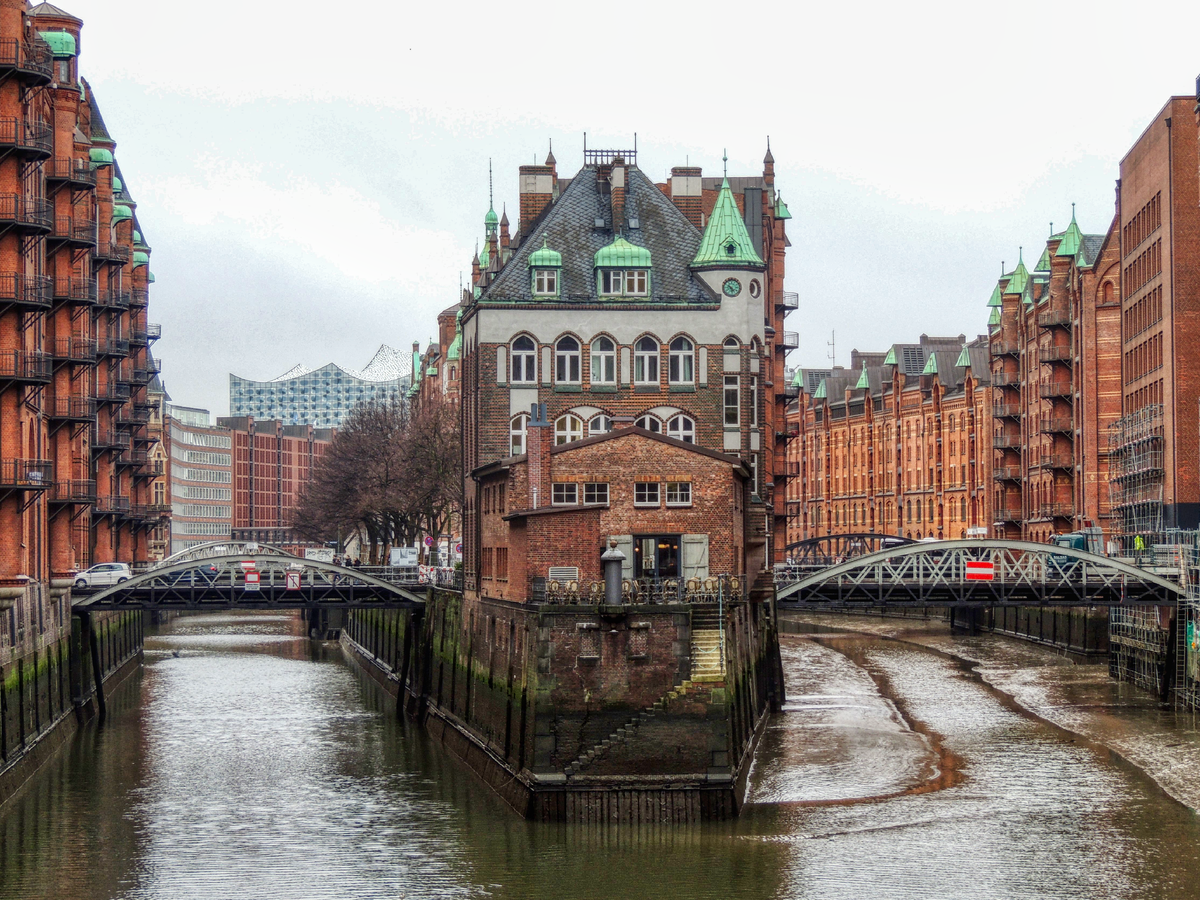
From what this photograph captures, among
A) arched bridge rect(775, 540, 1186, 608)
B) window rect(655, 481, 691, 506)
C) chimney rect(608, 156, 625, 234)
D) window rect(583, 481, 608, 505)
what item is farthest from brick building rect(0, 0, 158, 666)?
arched bridge rect(775, 540, 1186, 608)

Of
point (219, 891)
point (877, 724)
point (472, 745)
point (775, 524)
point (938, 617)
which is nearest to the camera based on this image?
point (219, 891)

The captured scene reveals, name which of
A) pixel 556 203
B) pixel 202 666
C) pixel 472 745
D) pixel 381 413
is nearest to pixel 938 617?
pixel 381 413

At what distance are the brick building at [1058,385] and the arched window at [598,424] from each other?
43.9m

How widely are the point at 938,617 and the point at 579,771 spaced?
343 ft

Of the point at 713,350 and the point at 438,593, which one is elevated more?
the point at 713,350

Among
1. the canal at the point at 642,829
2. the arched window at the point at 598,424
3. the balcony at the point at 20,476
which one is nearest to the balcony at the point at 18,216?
the balcony at the point at 20,476

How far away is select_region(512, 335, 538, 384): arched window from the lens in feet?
255

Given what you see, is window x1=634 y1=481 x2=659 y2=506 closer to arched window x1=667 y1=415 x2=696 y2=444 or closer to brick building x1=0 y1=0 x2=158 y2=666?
brick building x1=0 y1=0 x2=158 y2=666

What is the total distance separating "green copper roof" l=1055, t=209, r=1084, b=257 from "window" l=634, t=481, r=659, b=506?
236ft

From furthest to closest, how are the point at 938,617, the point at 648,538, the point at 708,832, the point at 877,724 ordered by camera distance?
the point at 938,617 → the point at 877,724 → the point at 648,538 → the point at 708,832

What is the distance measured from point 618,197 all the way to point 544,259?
6.33 m

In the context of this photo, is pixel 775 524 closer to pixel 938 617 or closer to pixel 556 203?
pixel 556 203

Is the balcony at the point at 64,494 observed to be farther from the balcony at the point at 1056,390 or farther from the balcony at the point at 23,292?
the balcony at the point at 1056,390

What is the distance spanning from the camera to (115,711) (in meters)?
82.9
